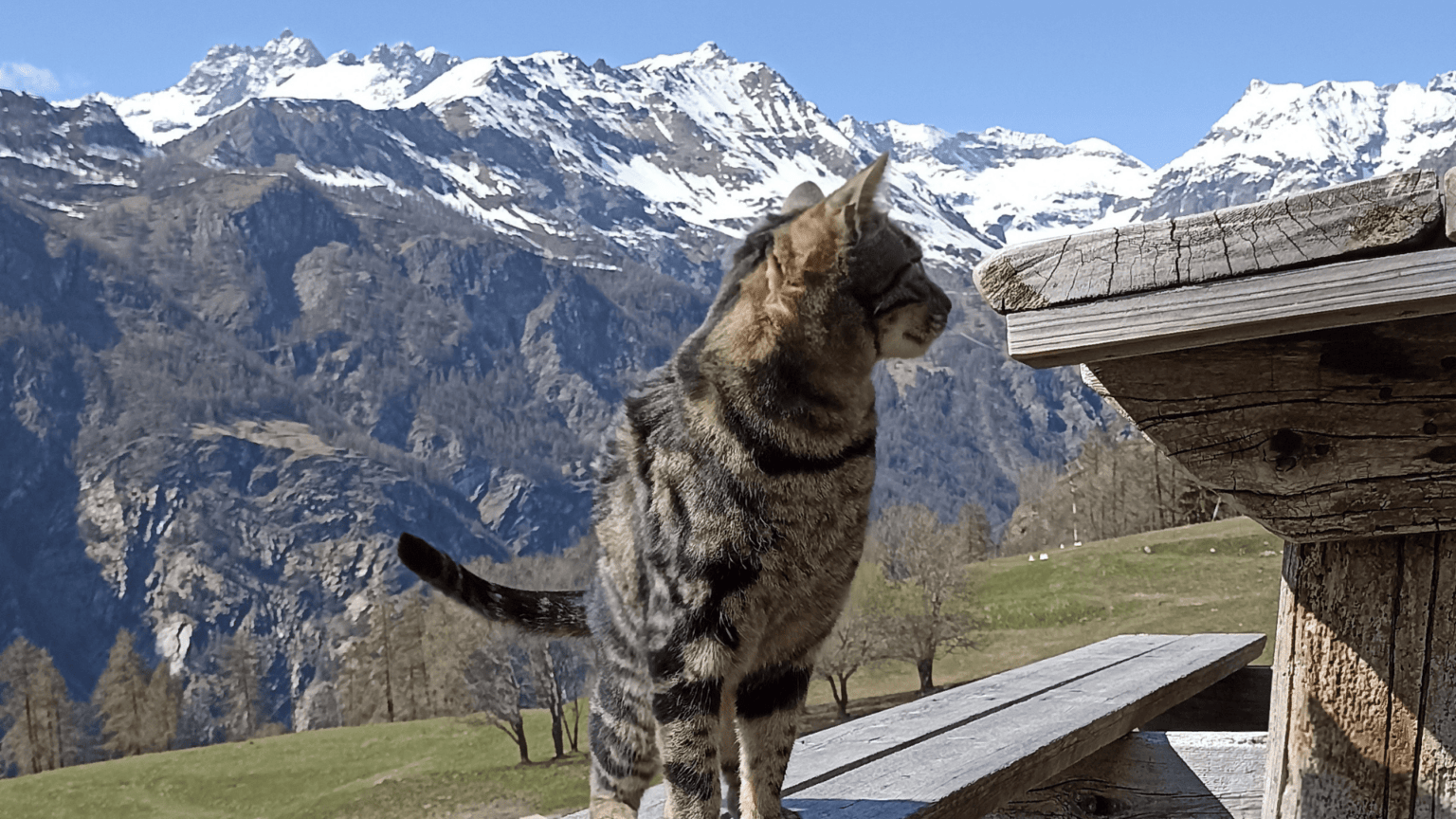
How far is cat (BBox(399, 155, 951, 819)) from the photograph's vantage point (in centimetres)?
242

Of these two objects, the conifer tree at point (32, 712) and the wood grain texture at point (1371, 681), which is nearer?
the wood grain texture at point (1371, 681)

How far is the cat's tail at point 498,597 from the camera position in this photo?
2.78m

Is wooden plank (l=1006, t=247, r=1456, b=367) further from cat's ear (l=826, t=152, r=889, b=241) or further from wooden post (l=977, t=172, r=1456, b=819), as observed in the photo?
cat's ear (l=826, t=152, r=889, b=241)

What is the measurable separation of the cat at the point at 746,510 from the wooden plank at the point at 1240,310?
1.03m

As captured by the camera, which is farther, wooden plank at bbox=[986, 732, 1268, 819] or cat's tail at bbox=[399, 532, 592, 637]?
wooden plank at bbox=[986, 732, 1268, 819]

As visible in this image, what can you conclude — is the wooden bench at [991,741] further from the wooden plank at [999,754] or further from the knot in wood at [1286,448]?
the knot in wood at [1286,448]

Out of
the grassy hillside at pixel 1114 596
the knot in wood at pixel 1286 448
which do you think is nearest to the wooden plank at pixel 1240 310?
the knot in wood at pixel 1286 448

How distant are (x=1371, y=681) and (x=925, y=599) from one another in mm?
32068

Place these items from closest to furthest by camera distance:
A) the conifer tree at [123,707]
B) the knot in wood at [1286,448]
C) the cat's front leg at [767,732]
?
1. the knot in wood at [1286,448]
2. the cat's front leg at [767,732]
3. the conifer tree at [123,707]

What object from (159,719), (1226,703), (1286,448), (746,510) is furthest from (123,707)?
(1286,448)

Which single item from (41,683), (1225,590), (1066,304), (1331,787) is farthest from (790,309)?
(41,683)

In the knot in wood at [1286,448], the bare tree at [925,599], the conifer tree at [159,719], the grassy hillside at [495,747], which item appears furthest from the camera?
the conifer tree at [159,719]

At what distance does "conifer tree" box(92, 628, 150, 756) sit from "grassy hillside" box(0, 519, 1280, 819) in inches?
313

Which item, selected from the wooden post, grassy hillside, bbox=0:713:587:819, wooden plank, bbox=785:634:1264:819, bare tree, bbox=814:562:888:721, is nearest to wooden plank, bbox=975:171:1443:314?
the wooden post
